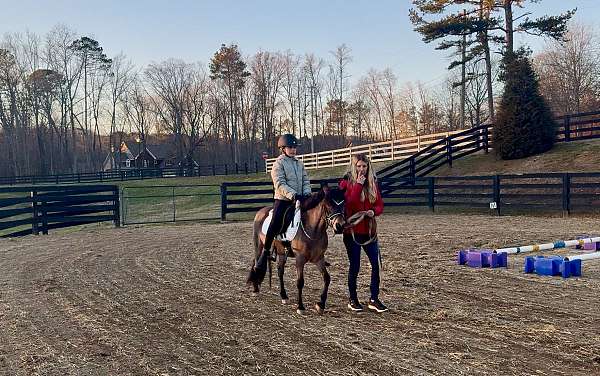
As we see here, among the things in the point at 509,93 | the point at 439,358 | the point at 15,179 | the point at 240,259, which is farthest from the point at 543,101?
the point at 15,179

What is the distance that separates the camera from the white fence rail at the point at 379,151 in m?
28.9

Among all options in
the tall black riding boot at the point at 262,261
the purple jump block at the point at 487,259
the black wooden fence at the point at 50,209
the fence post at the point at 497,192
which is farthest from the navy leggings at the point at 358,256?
the black wooden fence at the point at 50,209

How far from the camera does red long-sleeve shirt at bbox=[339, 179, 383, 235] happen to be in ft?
18.7

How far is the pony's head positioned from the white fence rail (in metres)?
20.5

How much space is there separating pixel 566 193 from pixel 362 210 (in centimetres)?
1219

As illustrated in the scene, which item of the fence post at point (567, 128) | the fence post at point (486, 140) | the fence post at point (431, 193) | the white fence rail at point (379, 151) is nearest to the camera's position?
the fence post at point (431, 193)

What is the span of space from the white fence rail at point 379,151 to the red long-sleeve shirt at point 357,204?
66.8ft

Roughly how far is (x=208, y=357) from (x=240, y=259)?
552 cm

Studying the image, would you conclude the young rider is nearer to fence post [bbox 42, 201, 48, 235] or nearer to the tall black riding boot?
the tall black riding boot

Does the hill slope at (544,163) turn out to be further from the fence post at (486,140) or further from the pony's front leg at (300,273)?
the pony's front leg at (300,273)

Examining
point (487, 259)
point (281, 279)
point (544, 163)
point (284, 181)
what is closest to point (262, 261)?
point (281, 279)

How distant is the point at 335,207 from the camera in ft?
18.1

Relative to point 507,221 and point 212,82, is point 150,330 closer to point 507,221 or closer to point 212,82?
point 507,221

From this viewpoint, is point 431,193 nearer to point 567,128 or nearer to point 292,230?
point 567,128
